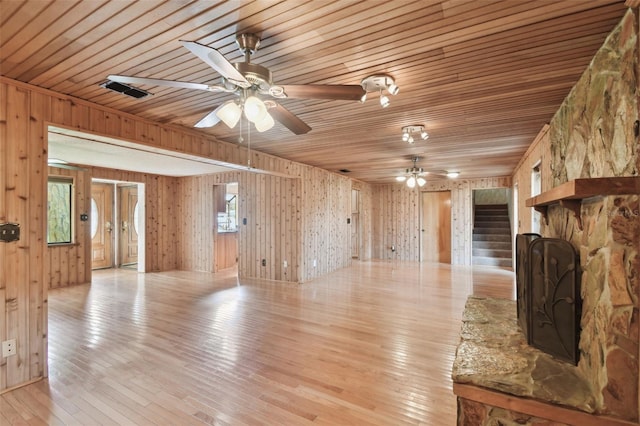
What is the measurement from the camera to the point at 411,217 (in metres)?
9.20

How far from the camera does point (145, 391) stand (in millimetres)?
2348

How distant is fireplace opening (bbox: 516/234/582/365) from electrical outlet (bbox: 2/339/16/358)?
13.2 feet

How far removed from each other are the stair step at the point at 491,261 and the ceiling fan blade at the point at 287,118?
7507 millimetres

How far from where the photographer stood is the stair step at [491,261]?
7.85m

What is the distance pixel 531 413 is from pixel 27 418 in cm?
322

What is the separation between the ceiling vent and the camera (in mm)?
2491

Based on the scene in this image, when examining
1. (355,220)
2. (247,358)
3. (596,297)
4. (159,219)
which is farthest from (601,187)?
(159,219)

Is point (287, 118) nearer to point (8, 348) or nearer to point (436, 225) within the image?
point (8, 348)

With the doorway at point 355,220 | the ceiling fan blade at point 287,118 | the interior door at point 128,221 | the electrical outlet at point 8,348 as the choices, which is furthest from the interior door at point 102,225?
the ceiling fan blade at point 287,118

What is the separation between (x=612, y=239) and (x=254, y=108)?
209cm

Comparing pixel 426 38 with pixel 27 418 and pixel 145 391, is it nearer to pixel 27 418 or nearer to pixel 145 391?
pixel 145 391

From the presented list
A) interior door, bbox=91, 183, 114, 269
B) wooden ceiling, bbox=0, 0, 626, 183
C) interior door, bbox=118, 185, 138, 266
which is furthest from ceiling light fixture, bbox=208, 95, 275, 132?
Result: interior door, bbox=91, 183, 114, 269

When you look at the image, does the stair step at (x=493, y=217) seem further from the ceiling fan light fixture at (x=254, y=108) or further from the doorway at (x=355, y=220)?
the ceiling fan light fixture at (x=254, y=108)

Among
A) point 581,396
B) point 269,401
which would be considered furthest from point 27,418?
point 581,396
